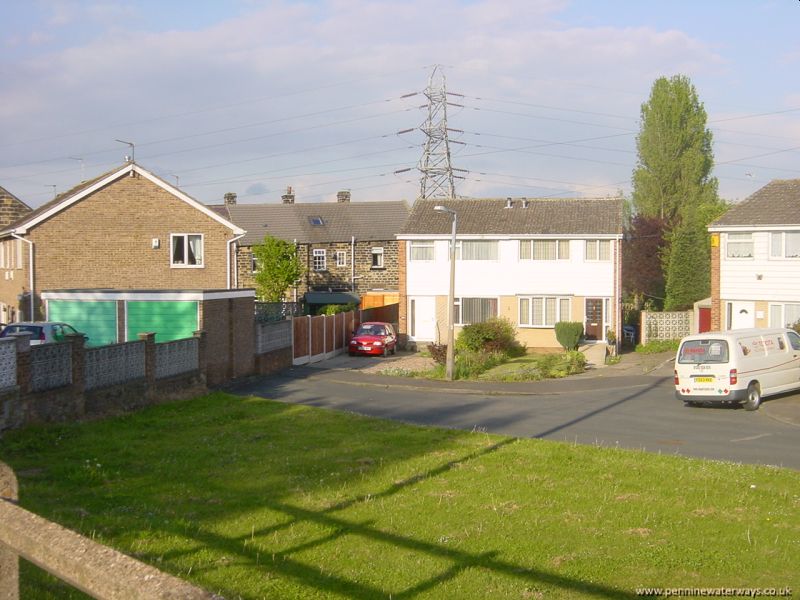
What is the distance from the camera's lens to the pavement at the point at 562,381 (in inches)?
985

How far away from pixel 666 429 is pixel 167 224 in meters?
23.4

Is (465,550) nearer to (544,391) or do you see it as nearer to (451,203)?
(544,391)

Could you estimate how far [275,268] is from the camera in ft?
148

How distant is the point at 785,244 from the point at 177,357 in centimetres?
2366

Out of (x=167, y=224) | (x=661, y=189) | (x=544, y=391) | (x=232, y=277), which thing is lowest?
(x=544, y=391)

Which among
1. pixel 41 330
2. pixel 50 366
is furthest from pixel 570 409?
pixel 41 330

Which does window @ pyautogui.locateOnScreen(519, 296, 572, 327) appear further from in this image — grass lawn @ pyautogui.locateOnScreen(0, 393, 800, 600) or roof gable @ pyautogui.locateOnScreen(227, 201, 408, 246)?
grass lawn @ pyautogui.locateOnScreen(0, 393, 800, 600)

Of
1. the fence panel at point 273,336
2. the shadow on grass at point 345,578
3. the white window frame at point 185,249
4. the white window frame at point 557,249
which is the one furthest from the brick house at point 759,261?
the shadow on grass at point 345,578

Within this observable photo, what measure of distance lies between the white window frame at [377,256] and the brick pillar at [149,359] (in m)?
31.9

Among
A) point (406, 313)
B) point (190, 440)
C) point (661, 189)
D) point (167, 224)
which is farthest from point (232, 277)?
→ point (661, 189)

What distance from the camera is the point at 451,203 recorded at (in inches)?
1807

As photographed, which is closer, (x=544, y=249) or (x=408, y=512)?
(x=408, y=512)

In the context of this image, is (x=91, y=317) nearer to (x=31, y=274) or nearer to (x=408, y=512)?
(x=31, y=274)

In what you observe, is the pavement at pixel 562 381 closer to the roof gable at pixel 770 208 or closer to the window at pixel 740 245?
the window at pixel 740 245
